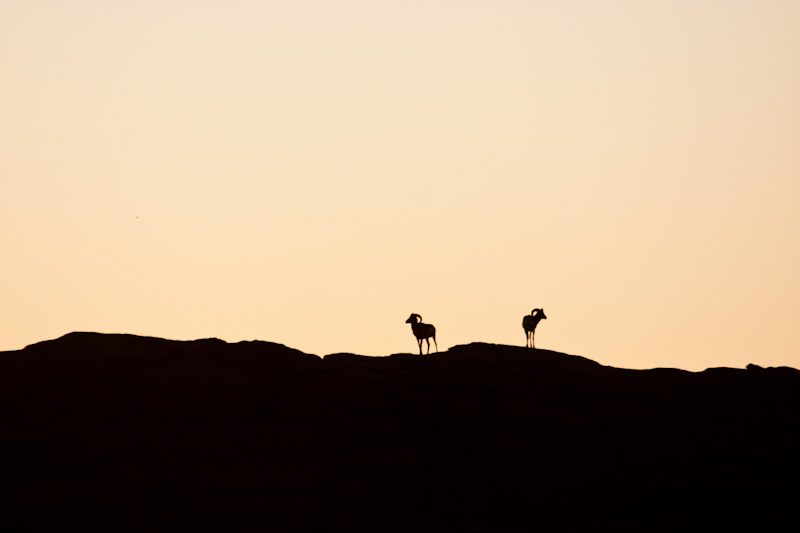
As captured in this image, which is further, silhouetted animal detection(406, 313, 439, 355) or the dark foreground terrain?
silhouetted animal detection(406, 313, 439, 355)

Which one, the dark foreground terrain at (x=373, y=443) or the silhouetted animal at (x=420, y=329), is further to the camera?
the silhouetted animal at (x=420, y=329)

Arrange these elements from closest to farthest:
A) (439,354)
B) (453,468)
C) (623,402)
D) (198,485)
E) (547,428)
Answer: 1. (198,485)
2. (453,468)
3. (547,428)
4. (623,402)
5. (439,354)

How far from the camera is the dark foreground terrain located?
41.0 m

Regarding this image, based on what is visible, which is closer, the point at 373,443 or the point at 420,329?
the point at 373,443

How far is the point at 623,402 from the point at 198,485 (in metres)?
19.3

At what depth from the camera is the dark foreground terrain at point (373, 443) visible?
41031 mm

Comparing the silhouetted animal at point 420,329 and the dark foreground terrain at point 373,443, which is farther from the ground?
the silhouetted animal at point 420,329

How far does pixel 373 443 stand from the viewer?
45.2 m

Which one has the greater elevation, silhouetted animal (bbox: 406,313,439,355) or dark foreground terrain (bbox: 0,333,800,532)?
silhouetted animal (bbox: 406,313,439,355)

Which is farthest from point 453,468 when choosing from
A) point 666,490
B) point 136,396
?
point 136,396

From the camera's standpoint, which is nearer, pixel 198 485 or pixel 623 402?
pixel 198 485

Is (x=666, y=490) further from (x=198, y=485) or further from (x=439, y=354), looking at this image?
(x=198, y=485)

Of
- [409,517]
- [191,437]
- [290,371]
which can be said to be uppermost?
[290,371]

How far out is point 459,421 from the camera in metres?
47.6
